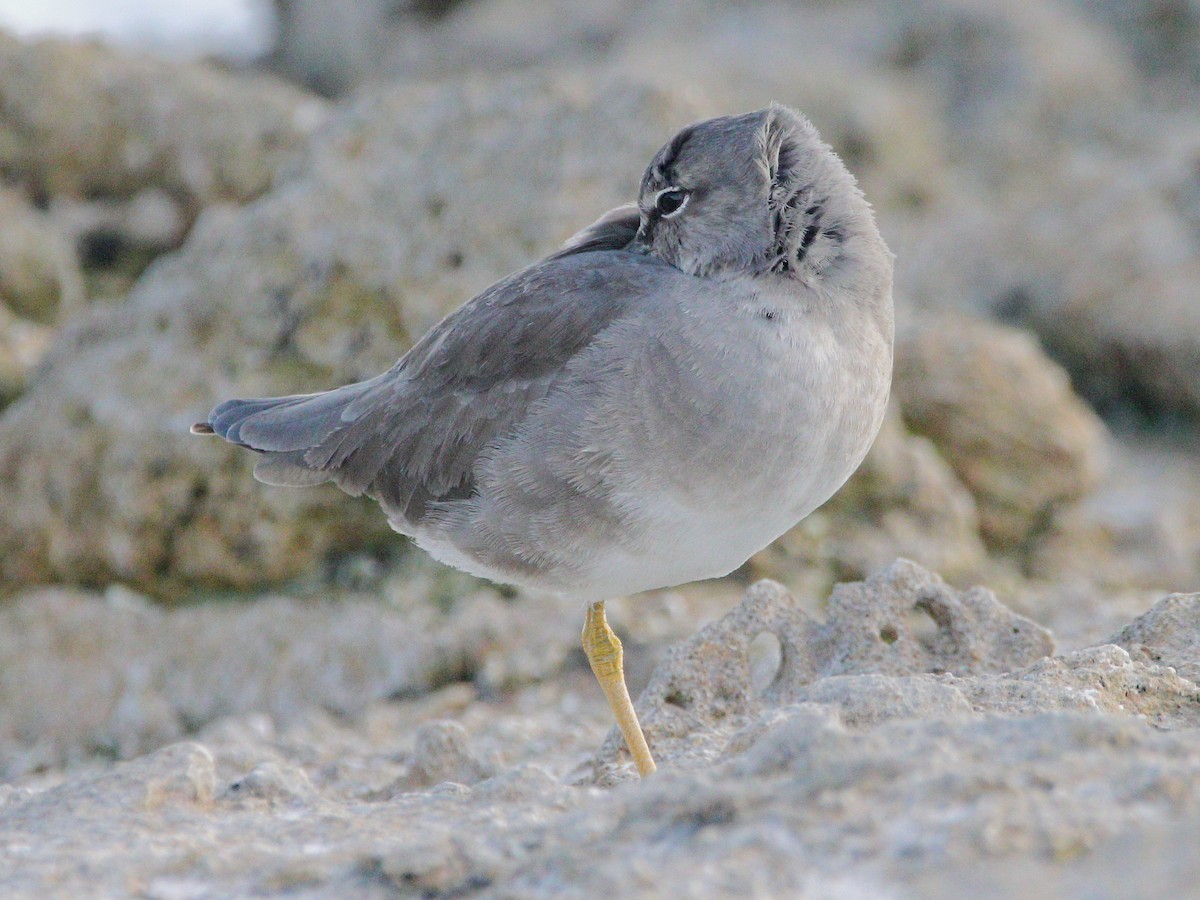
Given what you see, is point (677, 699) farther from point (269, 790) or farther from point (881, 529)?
point (881, 529)

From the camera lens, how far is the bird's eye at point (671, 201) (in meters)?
4.99

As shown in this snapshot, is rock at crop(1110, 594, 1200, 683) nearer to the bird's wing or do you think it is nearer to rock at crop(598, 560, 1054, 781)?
rock at crop(598, 560, 1054, 781)

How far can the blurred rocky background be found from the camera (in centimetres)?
305

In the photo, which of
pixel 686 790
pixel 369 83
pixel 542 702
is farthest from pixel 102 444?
pixel 369 83

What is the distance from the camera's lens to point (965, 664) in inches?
205

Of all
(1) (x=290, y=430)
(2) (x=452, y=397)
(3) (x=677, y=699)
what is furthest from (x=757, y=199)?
(1) (x=290, y=430)

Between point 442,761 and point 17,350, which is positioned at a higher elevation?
point 17,350

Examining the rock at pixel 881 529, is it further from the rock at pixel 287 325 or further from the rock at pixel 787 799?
the rock at pixel 787 799

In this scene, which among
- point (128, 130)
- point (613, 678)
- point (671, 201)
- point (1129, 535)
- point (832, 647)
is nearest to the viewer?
point (671, 201)

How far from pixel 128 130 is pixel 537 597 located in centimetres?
763

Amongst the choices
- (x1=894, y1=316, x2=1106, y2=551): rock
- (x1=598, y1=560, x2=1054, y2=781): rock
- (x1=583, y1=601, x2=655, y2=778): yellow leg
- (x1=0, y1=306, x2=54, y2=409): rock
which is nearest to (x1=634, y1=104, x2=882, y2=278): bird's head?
(x1=598, y1=560, x2=1054, y2=781): rock

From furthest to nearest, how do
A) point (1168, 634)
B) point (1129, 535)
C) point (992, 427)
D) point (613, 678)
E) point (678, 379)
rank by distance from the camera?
point (1129, 535), point (992, 427), point (613, 678), point (1168, 634), point (678, 379)

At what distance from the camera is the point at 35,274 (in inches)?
464

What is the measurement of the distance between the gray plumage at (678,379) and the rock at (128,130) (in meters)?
8.34
